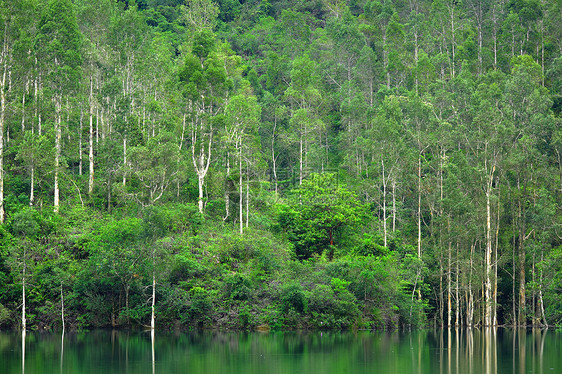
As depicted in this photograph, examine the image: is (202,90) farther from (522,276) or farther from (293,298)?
(522,276)

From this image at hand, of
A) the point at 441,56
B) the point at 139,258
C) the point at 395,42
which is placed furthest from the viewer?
the point at 395,42

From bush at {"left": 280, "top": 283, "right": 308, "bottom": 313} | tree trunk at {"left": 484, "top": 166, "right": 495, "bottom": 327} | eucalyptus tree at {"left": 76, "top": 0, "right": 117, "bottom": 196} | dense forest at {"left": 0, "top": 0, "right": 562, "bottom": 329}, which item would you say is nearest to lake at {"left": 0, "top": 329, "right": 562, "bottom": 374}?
bush at {"left": 280, "top": 283, "right": 308, "bottom": 313}

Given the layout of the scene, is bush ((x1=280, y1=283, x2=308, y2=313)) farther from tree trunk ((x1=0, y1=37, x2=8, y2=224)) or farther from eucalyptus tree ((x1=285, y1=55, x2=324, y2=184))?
eucalyptus tree ((x1=285, y1=55, x2=324, y2=184))

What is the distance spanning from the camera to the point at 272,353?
27703mm

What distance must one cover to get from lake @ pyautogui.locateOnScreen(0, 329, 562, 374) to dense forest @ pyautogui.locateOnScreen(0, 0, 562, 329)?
3193 mm

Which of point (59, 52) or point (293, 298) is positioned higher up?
point (59, 52)

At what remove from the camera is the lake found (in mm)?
22641

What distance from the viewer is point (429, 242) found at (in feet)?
172

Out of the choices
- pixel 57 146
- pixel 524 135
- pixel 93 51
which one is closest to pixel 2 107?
pixel 57 146

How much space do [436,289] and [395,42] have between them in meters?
34.9

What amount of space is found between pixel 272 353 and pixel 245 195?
2345 cm

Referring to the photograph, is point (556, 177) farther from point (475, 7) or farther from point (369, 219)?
point (475, 7)

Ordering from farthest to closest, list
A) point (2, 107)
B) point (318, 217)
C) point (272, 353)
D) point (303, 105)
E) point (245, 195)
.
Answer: point (303, 105), point (245, 195), point (318, 217), point (2, 107), point (272, 353)

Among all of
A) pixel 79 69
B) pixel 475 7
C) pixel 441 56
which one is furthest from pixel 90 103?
pixel 475 7
